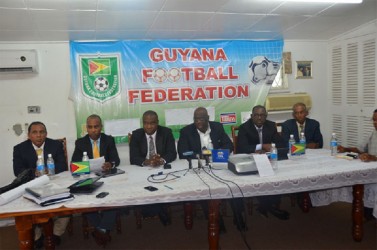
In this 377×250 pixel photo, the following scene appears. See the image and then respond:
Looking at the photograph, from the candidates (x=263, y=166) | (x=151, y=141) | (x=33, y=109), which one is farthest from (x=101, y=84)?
(x=263, y=166)

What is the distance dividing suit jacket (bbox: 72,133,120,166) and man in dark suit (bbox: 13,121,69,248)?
0.15 m

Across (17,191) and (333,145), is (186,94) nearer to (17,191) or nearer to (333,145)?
(333,145)

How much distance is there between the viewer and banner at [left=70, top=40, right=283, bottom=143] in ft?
11.9

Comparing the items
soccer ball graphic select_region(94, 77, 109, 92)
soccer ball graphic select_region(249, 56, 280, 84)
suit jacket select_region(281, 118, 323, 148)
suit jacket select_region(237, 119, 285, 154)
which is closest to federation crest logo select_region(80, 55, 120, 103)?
soccer ball graphic select_region(94, 77, 109, 92)

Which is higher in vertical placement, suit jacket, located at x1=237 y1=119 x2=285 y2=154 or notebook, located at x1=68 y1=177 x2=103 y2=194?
suit jacket, located at x1=237 y1=119 x2=285 y2=154

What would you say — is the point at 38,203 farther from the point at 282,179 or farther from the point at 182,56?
the point at 182,56

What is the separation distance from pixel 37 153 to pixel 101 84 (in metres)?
1.24

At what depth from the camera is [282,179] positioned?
2.10 meters

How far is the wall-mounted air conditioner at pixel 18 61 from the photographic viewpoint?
3340 mm

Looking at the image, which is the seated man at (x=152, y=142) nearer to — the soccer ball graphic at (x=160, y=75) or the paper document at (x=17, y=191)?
the soccer ball graphic at (x=160, y=75)

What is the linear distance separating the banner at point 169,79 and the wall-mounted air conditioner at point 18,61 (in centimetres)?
45

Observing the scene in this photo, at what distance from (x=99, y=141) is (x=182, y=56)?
1635mm

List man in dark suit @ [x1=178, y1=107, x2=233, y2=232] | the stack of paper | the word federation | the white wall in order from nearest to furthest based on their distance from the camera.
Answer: the stack of paper, man in dark suit @ [x1=178, y1=107, x2=233, y2=232], the white wall, the word federation

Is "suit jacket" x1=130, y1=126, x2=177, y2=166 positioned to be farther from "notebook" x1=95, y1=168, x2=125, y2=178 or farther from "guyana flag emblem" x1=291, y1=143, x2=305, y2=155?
"guyana flag emblem" x1=291, y1=143, x2=305, y2=155
